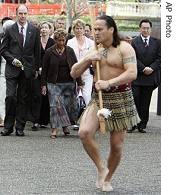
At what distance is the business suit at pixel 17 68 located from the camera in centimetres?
1234

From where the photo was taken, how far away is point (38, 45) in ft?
41.3

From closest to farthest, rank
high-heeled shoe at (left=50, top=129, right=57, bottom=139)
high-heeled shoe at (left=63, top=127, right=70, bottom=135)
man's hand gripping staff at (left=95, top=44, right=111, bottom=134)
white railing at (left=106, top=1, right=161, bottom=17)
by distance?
1. man's hand gripping staff at (left=95, top=44, right=111, bottom=134)
2. high-heeled shoe at (left=50, top=129, right=57, bottom=139)
3. high-heeled shoe at (left=63, top=127, right=70, bottom=135)
4. white railing at (left=106, top=1, right=161, bottom=17)

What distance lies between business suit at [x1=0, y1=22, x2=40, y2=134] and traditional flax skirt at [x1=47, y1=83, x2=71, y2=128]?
17.4 inches

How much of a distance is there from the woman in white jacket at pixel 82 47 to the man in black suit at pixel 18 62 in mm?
885

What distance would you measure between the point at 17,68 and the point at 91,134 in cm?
466

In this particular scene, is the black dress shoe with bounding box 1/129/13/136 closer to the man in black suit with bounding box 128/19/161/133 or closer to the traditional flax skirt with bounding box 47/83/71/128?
the traditional flax skirt with bounding box 47/83/71/128

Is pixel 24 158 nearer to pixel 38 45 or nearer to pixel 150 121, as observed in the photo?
pixel 38 45

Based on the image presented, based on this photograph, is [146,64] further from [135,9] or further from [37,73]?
[135,9]

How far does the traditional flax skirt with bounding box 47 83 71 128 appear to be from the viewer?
12367 millimetres

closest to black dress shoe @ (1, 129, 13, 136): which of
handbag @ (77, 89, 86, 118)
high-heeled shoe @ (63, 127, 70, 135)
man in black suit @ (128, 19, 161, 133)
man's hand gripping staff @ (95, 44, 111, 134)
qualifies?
high-heeled shoe @ (63, 127, 70, 135)

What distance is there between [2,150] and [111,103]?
133 inches

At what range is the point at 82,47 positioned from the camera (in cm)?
1330
